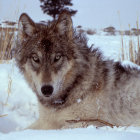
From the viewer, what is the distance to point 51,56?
7.45 ft

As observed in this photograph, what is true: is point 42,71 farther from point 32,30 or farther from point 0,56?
point 0,56

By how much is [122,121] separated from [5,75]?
248cm

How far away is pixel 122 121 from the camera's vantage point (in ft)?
7.83

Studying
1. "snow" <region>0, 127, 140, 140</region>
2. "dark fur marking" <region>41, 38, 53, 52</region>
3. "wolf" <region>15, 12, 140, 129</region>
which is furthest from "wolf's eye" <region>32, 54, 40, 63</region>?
"snow" <region>0, 127, 140, 140</region>

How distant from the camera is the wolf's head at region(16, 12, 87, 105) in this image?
88.7 inches

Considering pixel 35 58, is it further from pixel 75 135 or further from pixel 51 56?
pixel 75 135

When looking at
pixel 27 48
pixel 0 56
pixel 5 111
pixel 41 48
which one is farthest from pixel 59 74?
pixel 0 56

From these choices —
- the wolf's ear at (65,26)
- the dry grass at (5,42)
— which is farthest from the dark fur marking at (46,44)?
the dry grass at (5,42)

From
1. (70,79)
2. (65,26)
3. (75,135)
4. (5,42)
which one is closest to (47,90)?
(70,79)

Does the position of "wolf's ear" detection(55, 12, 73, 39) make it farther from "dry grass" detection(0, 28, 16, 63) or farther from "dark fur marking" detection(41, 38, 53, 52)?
"dry grass" detection(0, 28, 16, 63)

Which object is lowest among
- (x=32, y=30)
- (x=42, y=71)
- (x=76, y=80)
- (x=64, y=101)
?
(x=64, y=101)

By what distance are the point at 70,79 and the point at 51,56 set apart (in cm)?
38

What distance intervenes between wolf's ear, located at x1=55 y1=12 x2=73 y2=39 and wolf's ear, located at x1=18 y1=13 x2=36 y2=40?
0.33 m

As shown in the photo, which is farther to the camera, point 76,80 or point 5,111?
point 5,111
